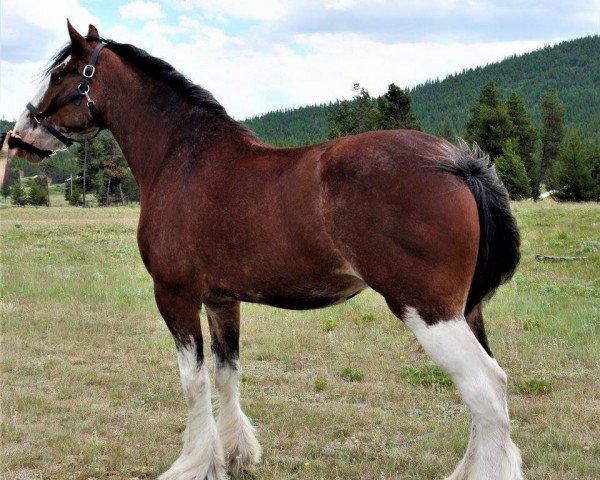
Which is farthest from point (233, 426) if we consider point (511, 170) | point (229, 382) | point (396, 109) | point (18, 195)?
point (18, 195)

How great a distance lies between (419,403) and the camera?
6.12 m

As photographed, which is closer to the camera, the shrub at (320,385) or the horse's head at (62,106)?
the horse's head at (62,106)

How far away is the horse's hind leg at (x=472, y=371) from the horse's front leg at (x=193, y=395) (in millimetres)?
1693

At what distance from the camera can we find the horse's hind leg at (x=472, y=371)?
3588mm

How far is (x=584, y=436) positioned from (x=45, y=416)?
4.64 m

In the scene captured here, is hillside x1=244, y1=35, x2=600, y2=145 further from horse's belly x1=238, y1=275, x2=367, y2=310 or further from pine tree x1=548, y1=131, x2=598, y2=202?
horse's belly x1=238, y1=275, x2=367, y2=310

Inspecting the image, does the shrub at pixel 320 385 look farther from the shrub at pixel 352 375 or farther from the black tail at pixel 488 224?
the black tail at pixel 488 224

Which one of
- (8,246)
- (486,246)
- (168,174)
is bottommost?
(8,246)

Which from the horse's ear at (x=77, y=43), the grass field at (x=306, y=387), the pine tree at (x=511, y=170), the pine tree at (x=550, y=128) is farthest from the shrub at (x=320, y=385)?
the pine tree at (x=550, y=128)

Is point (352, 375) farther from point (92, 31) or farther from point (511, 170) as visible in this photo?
point (511, 170)

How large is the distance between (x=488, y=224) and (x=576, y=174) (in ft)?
138

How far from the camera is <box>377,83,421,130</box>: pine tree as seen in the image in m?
40.9

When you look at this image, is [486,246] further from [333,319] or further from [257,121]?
[257,121]

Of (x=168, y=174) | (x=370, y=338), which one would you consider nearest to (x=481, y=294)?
(x=168, y=174)
